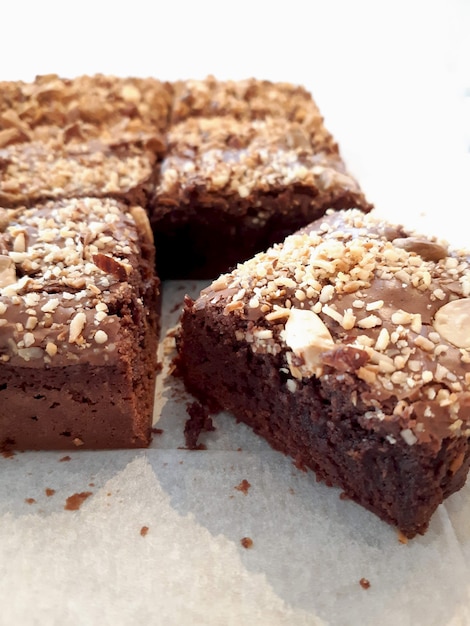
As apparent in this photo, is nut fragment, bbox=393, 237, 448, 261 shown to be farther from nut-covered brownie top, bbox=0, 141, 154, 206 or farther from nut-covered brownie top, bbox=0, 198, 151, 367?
nut-covered brownie top, bbox=0, 141, 154, 206

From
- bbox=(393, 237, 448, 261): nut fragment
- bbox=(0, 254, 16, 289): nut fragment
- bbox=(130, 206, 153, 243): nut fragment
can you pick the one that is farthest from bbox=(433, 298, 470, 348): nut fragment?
bbox=(0, 254, 16, 289): nut fragment

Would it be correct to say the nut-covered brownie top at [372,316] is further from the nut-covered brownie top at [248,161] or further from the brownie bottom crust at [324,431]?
the nut-covered brownie top at [248,161]

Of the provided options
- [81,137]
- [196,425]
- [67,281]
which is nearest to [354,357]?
[196,425]

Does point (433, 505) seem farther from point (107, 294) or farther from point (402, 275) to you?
point (107, 294)

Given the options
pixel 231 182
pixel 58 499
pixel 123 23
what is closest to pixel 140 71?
pixel 123 23

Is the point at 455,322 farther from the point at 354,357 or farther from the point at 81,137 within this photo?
the point at 81,137
